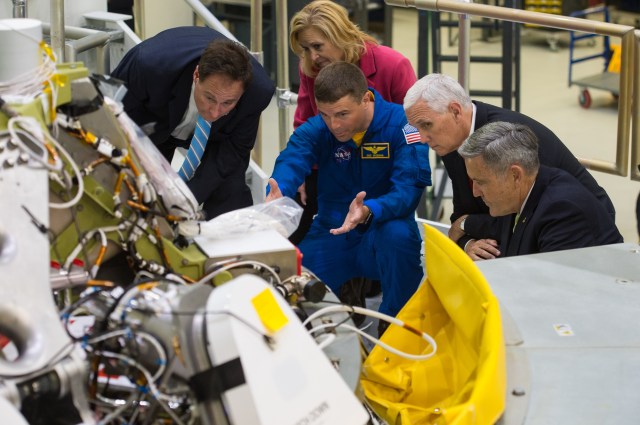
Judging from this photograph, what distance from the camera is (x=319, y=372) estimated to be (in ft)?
6.49

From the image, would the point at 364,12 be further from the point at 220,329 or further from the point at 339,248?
the point at 220,329

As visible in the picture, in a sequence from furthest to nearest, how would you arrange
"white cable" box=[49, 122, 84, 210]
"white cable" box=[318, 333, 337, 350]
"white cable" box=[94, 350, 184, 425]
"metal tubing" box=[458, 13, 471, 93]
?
"metal tubing" box=[458, 13, 471, 93]
"white cable" box=[318, 333, 337, 350]
"white cable" box=[49, 122, 84, 210]
"white cable" box=[94, 350, 184, 425]

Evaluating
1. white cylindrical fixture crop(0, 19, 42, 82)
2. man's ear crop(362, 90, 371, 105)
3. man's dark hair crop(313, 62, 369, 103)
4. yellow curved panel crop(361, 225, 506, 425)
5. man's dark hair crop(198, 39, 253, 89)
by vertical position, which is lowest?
yellow curved panel crop(361, 225, 506, 425)

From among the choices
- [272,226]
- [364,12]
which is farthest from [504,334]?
[364,12]

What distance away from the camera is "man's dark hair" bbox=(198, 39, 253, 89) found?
3117mm

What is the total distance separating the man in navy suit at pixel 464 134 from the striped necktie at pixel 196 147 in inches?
26.0

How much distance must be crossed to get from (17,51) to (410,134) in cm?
156

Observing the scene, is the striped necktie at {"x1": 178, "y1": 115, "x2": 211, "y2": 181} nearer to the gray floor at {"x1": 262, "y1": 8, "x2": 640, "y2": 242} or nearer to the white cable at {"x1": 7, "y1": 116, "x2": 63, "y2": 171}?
the white cable at {"x1": 7, "y1": 116, "x2": 63, "y2": 171}

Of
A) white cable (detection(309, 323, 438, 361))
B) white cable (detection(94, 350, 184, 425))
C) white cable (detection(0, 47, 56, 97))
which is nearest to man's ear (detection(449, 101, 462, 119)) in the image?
white cable (detection(309, 323, 438, 361))

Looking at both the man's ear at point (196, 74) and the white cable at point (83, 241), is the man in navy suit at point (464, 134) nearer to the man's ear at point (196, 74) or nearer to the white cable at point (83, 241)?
the man's ear at point (196, 74)

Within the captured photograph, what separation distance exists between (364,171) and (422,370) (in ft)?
3.89

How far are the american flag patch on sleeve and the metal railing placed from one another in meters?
0.44

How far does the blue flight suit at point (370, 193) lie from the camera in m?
3.39

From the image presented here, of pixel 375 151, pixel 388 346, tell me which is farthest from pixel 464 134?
pixel 388 346
